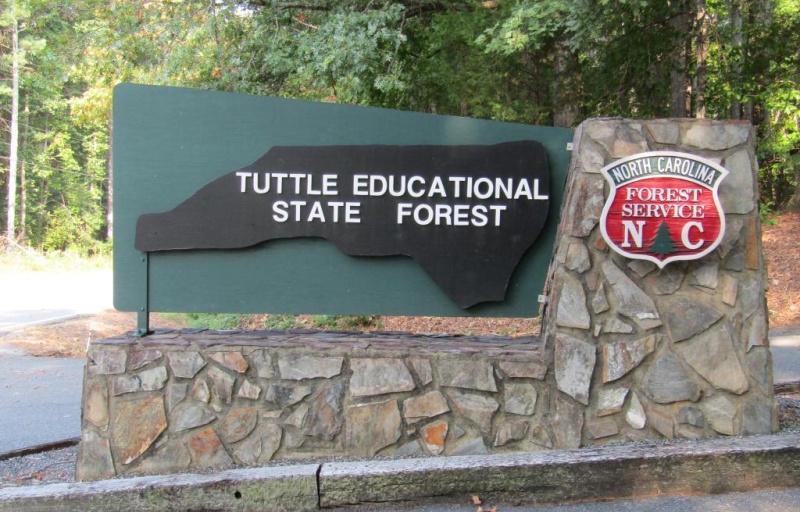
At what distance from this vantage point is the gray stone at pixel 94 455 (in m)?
4.19

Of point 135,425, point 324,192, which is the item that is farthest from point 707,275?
point 135,425

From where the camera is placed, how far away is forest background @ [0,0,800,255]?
9.55 m

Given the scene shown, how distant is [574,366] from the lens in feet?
13.4

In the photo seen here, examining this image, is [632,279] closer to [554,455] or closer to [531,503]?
[554,455]

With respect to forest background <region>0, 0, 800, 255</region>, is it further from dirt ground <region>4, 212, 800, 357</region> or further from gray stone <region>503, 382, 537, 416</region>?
gray stone <region>503, 382, 537, 416</region>

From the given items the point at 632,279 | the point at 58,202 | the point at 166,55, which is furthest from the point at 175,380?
the point at 58,202

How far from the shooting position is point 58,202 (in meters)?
39.2

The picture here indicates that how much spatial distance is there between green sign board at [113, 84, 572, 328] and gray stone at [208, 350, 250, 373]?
1.41 ft

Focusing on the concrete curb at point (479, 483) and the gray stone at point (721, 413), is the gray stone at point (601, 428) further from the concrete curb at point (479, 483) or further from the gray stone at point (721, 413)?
the gray stone at point (721, 413)

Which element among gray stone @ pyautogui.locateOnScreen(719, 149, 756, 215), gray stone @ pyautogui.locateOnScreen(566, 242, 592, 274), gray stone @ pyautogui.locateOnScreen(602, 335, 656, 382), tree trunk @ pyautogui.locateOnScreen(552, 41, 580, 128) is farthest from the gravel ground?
tree trunk @ pyautogui.locateOnScreen(552, 41, 580, 128)

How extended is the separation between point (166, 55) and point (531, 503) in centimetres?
964

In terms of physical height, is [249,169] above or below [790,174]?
below

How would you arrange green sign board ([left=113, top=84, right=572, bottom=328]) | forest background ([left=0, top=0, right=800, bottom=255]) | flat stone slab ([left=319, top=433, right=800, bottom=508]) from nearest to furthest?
flat stone slab ([left=319, top=433, right=800, bottom=508]), green sign board ([left=113, top=84, right=572, bottom=328]), forest background ([left=0, top=0, right=800, bottom=255])

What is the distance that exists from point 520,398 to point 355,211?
1.49 m
